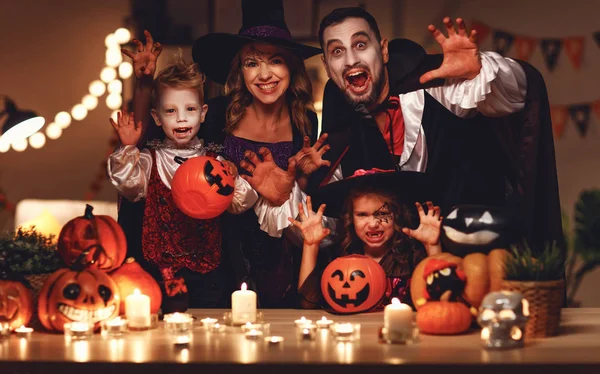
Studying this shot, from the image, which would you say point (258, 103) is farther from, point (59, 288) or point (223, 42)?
point (59, 288)

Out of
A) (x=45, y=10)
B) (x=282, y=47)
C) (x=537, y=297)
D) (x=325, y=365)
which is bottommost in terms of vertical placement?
(x=325, y=365)

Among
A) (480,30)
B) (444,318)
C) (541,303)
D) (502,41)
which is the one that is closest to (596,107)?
(502,41)

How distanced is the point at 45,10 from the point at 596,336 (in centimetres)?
374

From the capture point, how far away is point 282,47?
389 centimetres

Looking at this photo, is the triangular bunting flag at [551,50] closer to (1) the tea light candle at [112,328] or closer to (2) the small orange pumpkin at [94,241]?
(2) the small orange pumpkin at [94,241]

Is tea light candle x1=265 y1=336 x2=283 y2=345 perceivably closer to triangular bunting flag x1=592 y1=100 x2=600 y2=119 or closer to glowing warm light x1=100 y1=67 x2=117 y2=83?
glowing warm light x1=100 y1=67 x2=117 y2=83

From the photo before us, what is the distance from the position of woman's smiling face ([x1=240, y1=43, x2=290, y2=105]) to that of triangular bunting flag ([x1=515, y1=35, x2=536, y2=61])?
1.60 meters

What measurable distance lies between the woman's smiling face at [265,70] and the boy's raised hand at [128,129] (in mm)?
570

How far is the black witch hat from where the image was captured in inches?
153

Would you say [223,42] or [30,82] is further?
[30,82]

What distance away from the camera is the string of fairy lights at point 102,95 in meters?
4.79

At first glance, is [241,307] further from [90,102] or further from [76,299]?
[90,102]

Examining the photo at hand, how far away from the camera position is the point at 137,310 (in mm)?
3096

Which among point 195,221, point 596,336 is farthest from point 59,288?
point 596,336
